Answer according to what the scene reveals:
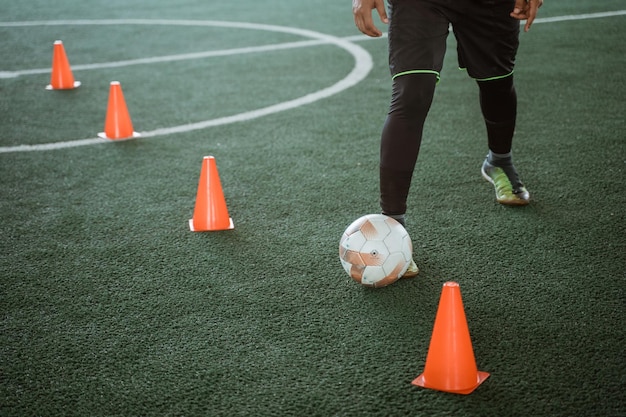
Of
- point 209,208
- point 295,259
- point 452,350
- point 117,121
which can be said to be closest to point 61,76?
point 117,121

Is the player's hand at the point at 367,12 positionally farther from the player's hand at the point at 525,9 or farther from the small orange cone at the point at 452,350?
the small orange cone at the point at 452,350

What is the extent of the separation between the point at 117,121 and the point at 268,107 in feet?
3.81

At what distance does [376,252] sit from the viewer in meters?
2.89

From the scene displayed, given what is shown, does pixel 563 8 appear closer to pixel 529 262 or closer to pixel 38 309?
pixel 529 262

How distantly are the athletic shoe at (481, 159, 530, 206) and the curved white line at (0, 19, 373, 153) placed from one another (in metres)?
2.19

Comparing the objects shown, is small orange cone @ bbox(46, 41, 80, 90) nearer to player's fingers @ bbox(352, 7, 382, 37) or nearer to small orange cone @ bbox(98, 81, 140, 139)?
small orange cone @ bbox(98, 81, 140, 139)

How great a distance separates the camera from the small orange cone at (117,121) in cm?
510

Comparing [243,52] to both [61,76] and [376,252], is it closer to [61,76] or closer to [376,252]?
[61,76]

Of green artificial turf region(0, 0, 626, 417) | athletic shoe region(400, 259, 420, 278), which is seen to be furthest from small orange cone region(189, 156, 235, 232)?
athletic shoe region(400, 259, 420, 278)

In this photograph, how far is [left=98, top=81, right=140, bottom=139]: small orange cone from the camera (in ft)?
16.7

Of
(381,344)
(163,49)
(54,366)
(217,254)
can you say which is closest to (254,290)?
(217,254)

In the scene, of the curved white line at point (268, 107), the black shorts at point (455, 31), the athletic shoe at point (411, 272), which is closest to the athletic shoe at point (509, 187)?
the black shorts at point (455, 31)

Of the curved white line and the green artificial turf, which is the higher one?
the green artificial turf

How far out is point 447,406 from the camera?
7.25 ft
